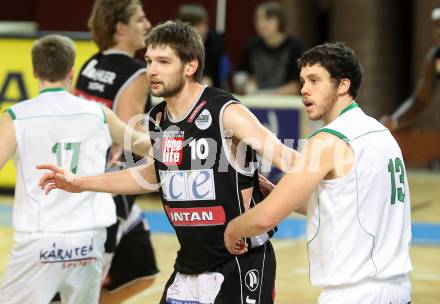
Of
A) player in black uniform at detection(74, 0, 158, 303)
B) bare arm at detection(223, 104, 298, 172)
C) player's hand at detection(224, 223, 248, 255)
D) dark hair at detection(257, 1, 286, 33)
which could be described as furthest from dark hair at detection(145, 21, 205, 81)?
dark hair at detection(257, 1, 286, 33)

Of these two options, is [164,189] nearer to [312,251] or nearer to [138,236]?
[312,251]

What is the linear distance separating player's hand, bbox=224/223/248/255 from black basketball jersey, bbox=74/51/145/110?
2242 mm

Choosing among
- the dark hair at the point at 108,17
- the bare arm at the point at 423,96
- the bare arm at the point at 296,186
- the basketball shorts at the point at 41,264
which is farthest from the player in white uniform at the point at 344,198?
the bare arm at the point at 423,96

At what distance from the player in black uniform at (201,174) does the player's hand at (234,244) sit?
8cm

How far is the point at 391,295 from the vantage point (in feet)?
13.9

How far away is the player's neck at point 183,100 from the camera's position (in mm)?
4707

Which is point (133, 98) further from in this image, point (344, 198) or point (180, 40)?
point (344, 198)

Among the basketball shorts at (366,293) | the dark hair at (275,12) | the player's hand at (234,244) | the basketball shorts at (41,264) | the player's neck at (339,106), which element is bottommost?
the basketball shorts at (41,264)

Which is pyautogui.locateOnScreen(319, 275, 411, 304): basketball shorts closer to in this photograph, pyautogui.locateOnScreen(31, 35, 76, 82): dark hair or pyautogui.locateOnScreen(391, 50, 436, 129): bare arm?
pyautogui.locateOnScreen(31, 35, 76, 82): dark hair

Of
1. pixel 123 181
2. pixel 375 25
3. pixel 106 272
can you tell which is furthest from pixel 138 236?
pixel 375 25

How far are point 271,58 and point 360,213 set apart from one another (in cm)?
835

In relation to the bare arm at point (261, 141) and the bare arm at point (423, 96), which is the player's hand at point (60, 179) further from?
the bare arm at point (423, 96)

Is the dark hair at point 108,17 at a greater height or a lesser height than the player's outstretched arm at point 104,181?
greater

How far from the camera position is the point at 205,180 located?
15.3ft
